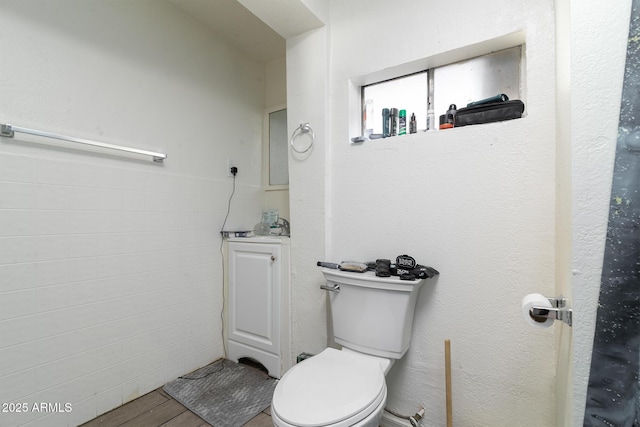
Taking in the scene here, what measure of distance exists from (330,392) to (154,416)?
107 cm

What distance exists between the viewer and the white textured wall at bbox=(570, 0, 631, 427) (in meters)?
0.56

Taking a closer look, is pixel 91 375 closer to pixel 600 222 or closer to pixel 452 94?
pixel 600 222

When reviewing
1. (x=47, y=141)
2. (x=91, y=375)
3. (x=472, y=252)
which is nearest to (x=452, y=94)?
(x=472, y=252)

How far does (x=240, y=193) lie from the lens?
7.09 feet

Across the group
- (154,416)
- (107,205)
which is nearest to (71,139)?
(107,205)

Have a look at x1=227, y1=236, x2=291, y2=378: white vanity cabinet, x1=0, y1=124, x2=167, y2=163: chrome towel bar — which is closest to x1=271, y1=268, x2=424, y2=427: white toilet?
x1=227, y1=236, x2=291, y2=378: white vanity cabinet

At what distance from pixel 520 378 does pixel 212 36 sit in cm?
270

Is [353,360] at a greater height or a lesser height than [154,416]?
greater

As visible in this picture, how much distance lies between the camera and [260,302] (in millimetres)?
1770

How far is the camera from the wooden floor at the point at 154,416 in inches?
52.5

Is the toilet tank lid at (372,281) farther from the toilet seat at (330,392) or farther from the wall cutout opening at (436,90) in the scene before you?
the wall cutout opening at (436,90)

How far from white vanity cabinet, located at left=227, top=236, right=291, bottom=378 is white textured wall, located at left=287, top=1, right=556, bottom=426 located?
15 centimetres

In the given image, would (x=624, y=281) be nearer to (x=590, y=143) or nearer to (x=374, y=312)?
(x=590, y=143)

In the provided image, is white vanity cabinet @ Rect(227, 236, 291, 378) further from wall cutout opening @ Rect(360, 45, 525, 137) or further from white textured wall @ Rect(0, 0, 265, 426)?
wall cutout opening @ Rect(360, 45, 525, 137)
